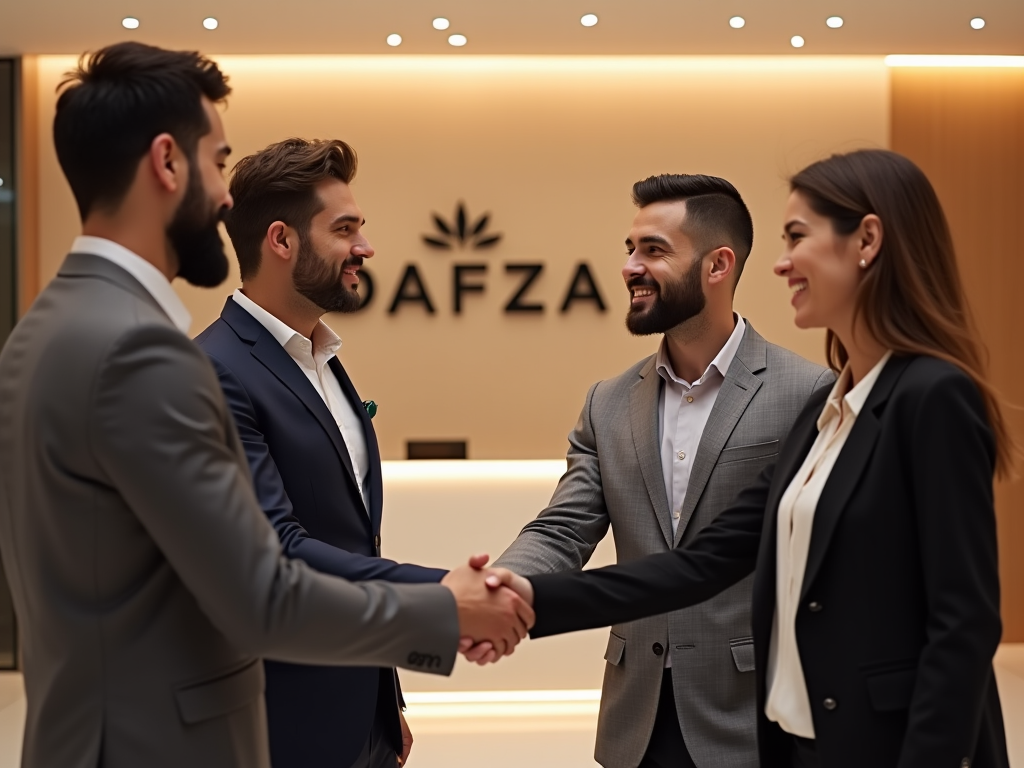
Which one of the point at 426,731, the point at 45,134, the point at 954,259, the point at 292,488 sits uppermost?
the point at 45,134

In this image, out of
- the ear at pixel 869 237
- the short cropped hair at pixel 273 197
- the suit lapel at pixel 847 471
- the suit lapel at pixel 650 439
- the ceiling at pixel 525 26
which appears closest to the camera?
the suit lapel at pixel 847 471

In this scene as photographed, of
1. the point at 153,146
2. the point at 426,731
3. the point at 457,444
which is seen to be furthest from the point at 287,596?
the point at 457,444

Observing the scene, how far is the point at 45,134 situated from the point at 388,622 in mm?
6463

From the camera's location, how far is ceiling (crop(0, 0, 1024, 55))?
6363mm

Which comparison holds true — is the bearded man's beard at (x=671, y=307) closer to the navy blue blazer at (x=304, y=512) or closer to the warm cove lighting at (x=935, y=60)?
the navy blue blazer at (x=304, y=512)

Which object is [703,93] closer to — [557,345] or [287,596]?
[557,345]

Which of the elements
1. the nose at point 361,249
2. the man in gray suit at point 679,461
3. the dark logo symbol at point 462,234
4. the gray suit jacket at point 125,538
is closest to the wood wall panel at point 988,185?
the dark logo symbol at point 462,234

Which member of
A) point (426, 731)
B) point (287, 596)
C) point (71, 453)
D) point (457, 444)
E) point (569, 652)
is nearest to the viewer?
point (71, 453)

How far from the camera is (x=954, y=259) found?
7.14 feet

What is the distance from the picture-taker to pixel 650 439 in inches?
114

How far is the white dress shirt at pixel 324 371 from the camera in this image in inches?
114

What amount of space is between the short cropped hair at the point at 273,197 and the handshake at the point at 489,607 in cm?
103

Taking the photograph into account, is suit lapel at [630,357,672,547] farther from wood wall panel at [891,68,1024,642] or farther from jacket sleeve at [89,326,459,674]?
wood wall panel at [891,68,1024,642]

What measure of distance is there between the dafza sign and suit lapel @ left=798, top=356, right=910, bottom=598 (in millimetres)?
5326
